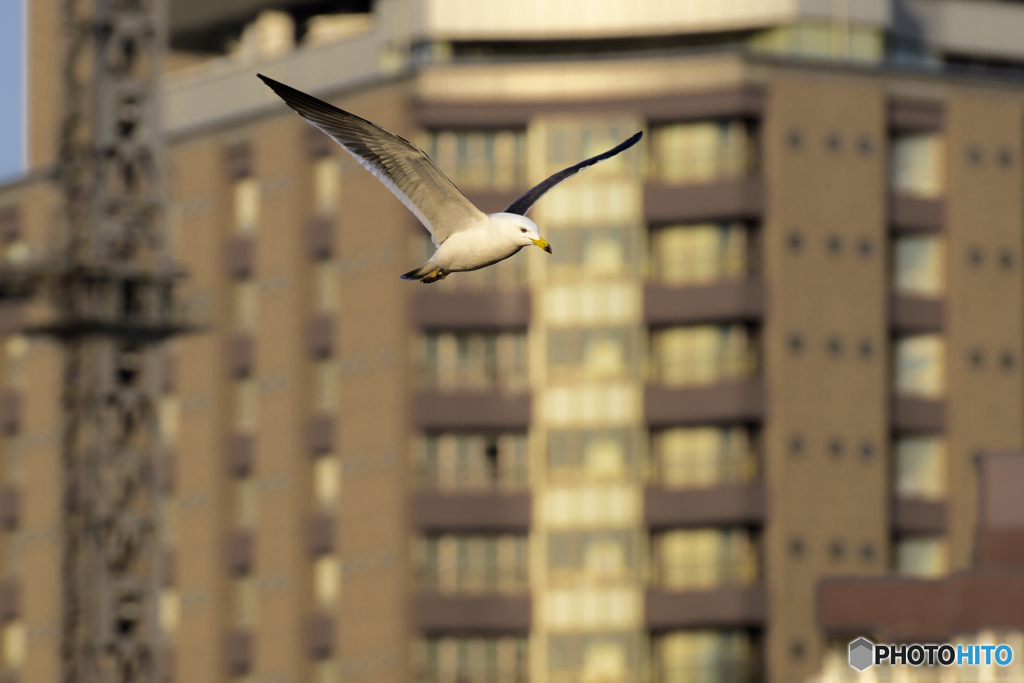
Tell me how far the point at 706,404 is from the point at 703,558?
21.4ft

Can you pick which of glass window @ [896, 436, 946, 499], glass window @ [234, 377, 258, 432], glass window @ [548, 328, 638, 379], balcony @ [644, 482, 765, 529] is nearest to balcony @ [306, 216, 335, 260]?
glass window @ [234, 377, 258, 432]

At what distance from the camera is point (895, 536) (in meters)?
86.3

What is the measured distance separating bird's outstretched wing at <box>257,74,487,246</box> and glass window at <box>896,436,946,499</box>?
226 feet

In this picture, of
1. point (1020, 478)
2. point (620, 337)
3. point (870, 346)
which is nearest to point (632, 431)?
point (620, 337)

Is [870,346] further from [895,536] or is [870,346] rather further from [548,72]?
[548,72]

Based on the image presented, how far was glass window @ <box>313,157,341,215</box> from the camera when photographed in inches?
3563

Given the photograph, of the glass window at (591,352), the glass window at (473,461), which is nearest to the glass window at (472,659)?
the glass window at (473,461)

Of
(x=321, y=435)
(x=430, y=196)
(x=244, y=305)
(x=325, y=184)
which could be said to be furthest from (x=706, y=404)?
(x=430, y=196)

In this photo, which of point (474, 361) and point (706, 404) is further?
point (474, 361)

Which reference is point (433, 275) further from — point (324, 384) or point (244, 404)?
point (244, 404)

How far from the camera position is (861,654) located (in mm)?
48562

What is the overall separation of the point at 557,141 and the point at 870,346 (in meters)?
16.1

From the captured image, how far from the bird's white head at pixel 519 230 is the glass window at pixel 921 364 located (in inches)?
2721

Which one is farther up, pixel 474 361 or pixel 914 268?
pixel 914 268
